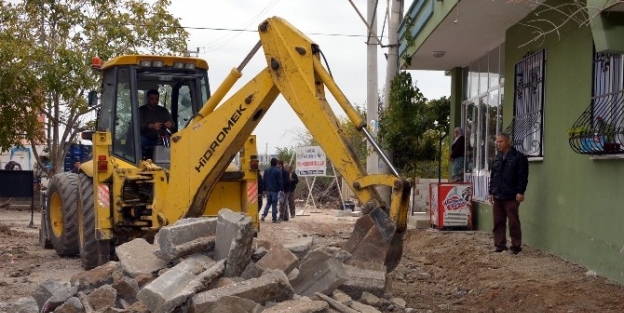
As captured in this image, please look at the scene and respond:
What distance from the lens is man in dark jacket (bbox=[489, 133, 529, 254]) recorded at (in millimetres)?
11297

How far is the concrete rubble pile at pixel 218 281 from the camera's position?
23.1ft

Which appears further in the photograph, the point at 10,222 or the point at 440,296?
the point at 10,222

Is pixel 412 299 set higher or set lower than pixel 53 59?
lower

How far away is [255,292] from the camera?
279 inches

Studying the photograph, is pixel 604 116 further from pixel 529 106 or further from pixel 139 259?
pixel 139 259

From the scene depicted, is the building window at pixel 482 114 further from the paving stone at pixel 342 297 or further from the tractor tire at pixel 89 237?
the paving stone at pixel 342 297

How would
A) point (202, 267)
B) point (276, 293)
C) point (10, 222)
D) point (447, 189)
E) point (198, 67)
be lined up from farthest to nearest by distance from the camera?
1. point (10, 222)
2. point (447, 189)
3. point (198, 67)
4. point (202, 267)
5. point (276, 293)

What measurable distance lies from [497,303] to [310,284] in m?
2.16

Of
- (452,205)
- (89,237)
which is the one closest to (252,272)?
Result: (89,237)

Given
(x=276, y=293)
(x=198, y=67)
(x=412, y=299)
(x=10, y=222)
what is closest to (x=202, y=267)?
(x=276, y=293)

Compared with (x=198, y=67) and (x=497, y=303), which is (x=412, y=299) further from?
(x=198, y=67)

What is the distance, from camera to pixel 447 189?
15.4m

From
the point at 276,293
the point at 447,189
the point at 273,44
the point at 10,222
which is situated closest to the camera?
the point at 276,293

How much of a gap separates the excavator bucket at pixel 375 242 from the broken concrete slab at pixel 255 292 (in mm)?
1050
